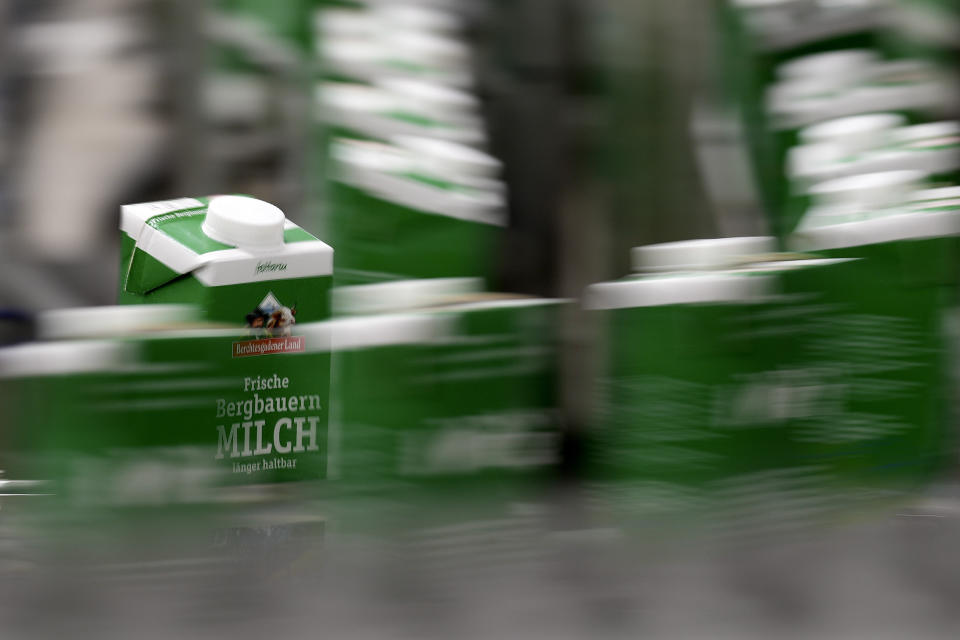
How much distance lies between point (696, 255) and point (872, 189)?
0.59ft

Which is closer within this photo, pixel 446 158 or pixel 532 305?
pixel 532 305

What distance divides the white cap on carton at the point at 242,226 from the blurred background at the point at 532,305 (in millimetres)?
65

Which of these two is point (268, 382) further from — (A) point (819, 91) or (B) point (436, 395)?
(A) point (819, 91)

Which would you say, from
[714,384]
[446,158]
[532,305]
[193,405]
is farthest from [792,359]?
[193,405]

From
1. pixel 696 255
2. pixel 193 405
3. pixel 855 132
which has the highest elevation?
pixel 855 132

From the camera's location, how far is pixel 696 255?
2.32 ft

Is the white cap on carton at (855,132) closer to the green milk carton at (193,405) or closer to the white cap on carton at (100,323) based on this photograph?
the green milk carton at (193,405)

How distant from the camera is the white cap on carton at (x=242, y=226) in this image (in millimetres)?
717

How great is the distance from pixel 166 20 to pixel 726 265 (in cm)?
51

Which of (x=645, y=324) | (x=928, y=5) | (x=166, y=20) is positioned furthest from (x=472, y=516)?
(x=928, y=5)

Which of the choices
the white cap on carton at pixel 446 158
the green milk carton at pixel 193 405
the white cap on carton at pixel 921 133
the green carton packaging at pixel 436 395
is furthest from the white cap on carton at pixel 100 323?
the white cap on carton at pixel 921 133

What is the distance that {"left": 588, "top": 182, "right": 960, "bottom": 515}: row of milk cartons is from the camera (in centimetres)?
70

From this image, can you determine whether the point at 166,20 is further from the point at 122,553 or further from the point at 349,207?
the point at 122,553

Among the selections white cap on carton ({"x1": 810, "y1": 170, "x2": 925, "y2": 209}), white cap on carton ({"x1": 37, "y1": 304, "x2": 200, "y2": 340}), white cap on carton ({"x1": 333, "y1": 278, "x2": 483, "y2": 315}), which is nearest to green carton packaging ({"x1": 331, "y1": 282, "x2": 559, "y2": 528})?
white cap on carton ({"x1": 333, "y1": 278, "x2": 483, "y2": 315})
